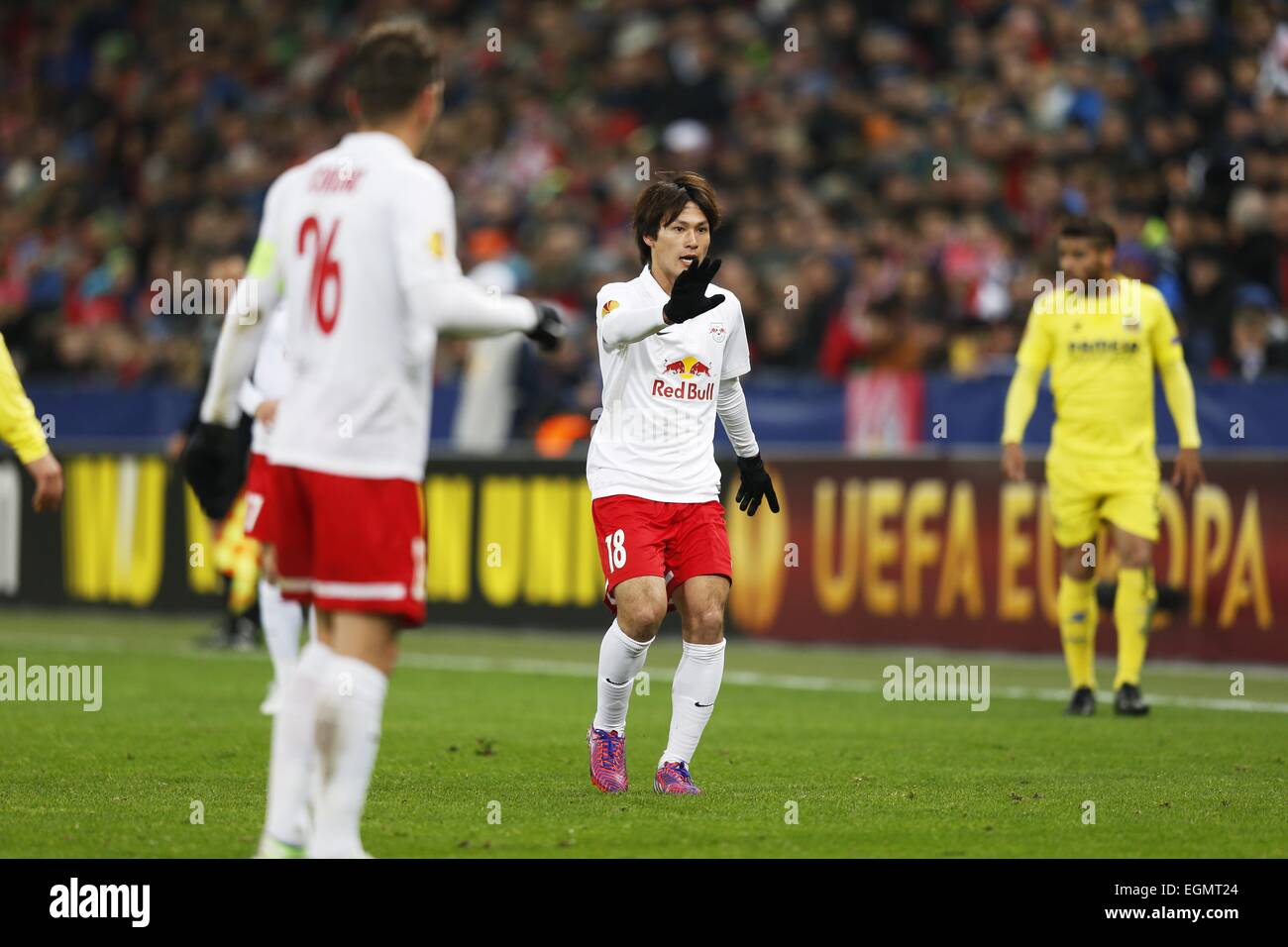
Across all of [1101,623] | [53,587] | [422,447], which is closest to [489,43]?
[53,587]

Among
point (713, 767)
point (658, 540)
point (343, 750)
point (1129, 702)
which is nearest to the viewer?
point (343, 750)

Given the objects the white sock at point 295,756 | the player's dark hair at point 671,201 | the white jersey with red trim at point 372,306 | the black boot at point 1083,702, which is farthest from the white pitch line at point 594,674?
the white jersey with red trim at point 372,306

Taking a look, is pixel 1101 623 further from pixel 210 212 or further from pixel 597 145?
pixel 210 212

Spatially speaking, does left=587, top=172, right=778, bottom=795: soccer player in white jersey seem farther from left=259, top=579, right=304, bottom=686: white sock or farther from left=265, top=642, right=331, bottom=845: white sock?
left=259, top=579, right=304, bottom=686: white sock

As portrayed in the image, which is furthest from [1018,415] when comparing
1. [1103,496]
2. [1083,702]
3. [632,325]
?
[632,325]

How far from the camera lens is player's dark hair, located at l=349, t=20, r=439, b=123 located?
230 inches

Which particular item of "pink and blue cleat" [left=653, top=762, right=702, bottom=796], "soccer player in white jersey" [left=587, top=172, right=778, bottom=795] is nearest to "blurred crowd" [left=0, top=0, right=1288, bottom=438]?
"soccer player in white jersey" [left=587, top=172, right=778, bottom=795]

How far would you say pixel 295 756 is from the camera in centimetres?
598

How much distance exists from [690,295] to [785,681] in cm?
668

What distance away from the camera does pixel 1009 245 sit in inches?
682

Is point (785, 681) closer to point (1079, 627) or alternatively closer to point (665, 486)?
point (1079, 627)

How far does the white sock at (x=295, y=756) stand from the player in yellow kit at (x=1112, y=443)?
6.17 meters

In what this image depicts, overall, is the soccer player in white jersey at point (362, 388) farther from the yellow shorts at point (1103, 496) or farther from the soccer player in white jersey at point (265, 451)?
the yellow shorts at point (1103, 496)

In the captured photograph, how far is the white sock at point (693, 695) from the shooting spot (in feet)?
27.5
